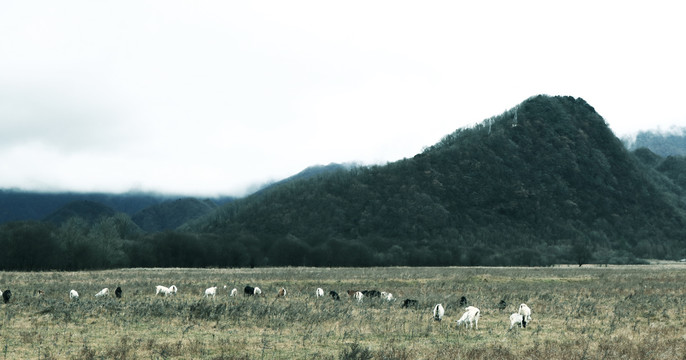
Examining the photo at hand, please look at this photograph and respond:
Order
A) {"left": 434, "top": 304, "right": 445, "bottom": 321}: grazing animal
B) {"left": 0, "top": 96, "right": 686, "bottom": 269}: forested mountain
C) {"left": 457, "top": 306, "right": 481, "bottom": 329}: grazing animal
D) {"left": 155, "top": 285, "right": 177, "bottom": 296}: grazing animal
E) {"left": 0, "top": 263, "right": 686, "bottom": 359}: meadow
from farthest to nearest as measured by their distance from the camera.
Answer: {"left": 0, "top": 96, "right": 686, "bottom": 269}: forested mountain → {"left": 155, "top": 285, "right": 177, "bottom": 296}: grazing animal → {"left": 434, "top": 304, "right": 445, "bottom": 321}: grazing animal → {"left": 457, "top": 306, "right": 481, "bottom": 329}: grazing animal → {"left": 0, "top": 263, "right": 686, "bottom": 359}: meadow

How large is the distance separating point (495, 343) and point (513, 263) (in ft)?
375

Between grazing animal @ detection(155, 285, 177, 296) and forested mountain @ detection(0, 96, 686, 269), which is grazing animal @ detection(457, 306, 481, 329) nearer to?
grazing animal @ detection(155, 285, 177, 296)

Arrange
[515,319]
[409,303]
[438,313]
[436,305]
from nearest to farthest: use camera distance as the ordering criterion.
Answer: [515,319] → [438,313] → [436,305] → [409,303]

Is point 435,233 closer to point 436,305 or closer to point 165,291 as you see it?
point 165,291

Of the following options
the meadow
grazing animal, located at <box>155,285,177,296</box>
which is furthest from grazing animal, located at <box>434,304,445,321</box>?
grazing animal, located at <box>155,285,177,296</box>

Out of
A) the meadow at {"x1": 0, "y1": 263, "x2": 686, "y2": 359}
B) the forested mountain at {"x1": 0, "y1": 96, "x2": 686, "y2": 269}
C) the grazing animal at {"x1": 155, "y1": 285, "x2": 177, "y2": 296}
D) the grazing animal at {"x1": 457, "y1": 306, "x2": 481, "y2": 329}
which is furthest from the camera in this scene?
the forested mountain at {"x1": 0, "y1": 96, "x2": 686, "y2": 269}

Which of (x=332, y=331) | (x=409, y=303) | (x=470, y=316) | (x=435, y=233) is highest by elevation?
(x=435, y=233)

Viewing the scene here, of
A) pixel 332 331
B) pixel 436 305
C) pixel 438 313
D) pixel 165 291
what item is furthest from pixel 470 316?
pixel 165 291

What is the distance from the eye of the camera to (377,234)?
178 metres

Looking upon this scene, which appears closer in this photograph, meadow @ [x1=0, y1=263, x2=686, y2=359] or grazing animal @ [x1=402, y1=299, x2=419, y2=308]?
meadow @ [x1=0, y1=263, x2=686, y2=359]

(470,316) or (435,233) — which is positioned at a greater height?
(435,233)

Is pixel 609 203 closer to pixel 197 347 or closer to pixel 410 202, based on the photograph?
pixel 410 202

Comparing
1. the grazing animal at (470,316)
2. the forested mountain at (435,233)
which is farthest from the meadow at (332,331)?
the forested mountain at (435,233)

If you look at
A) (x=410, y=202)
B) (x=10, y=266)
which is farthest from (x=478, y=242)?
(x=10, y=266)
